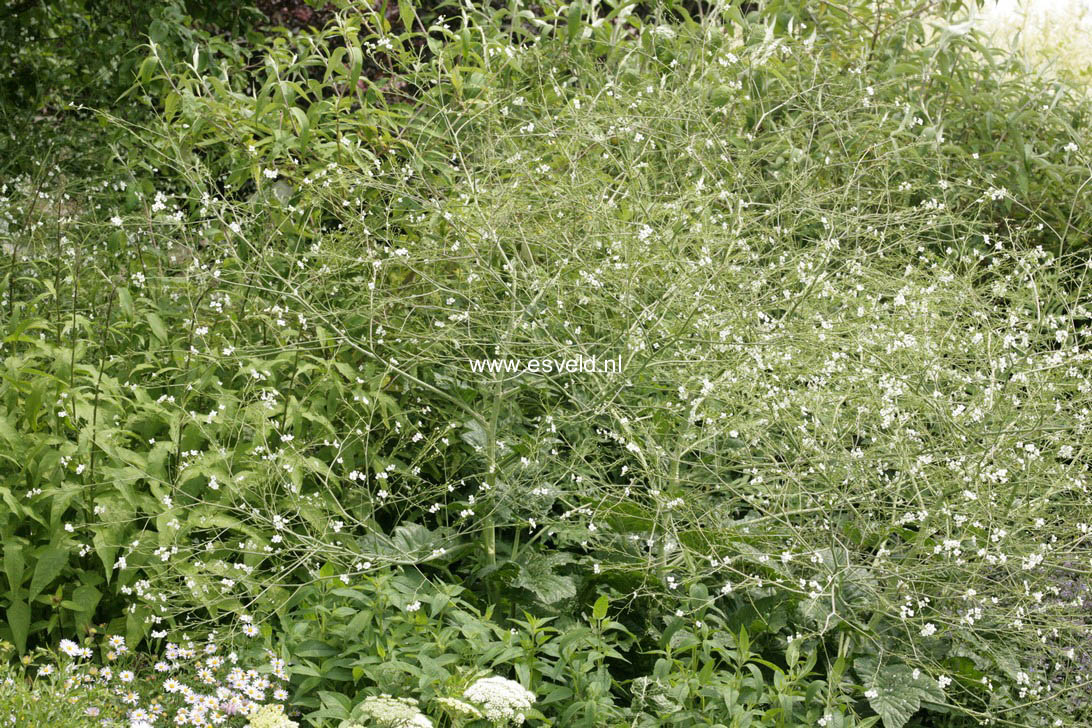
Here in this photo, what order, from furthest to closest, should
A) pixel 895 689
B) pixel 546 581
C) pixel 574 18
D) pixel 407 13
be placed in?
pixel 574 18 < pixel 407 13 < pixel 546 581 < pixel 895 689

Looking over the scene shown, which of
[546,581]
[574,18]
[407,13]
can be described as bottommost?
[546,581]

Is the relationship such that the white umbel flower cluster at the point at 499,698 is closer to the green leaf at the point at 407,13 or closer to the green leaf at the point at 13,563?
the green leaf at the point at 13,563

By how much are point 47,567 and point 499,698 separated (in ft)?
4.50

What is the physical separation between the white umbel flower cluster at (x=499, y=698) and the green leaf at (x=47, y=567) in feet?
4.06

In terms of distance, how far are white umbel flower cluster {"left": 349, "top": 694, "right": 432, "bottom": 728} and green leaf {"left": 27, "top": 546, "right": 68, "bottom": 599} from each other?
1.00 metres

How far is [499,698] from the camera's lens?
2529 millimetres

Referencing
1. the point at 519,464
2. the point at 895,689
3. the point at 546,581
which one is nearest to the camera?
the point at 895,689

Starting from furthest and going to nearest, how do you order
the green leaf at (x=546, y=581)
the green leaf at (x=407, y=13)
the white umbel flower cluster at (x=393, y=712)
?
the green leaf at (x=407, y=13) → the green leaf at (x=546, y=581) → the white umbel flower cluster at (x=393, y=712)

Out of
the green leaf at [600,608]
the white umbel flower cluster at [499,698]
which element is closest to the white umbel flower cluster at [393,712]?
the white umbel flower cluster at [499,698]

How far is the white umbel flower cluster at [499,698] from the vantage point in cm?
253

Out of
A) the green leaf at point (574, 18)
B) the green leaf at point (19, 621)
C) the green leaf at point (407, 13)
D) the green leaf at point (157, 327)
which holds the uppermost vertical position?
the green leaf at point (407, 13)

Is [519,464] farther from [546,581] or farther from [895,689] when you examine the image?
[895,689]

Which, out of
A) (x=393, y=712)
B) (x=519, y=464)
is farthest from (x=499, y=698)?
(x=519, y=464)

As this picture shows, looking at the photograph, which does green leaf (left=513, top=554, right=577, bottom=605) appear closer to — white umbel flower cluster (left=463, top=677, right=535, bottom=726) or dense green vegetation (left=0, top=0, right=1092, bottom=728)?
dense green vegetation (left=0, top=0, right=1092, bottom=728)
